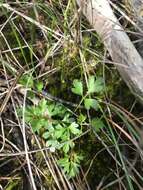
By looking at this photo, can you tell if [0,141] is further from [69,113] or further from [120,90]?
[120,90]

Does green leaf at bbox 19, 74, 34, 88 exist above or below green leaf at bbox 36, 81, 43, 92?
above

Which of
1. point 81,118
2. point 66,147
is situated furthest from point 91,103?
point 66,147

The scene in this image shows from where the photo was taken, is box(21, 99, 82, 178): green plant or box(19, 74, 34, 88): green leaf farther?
box(19, 74, 34, 88): green leaf

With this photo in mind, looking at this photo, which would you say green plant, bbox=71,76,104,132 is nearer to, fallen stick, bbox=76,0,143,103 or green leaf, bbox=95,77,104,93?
green leaf, bbox=95,77,104,93

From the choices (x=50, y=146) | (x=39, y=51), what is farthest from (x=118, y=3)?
(x=50, y=146)

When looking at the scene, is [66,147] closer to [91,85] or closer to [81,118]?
[81,118]

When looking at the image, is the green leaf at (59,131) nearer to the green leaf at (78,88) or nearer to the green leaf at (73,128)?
the green leaf at (73,128)

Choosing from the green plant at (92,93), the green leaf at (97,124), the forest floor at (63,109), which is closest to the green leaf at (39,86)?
the forest floor at (63,109)

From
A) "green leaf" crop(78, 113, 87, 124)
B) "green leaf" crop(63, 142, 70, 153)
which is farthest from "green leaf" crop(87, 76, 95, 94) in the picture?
"green leaf" crop(63, 142, 70, 153)
